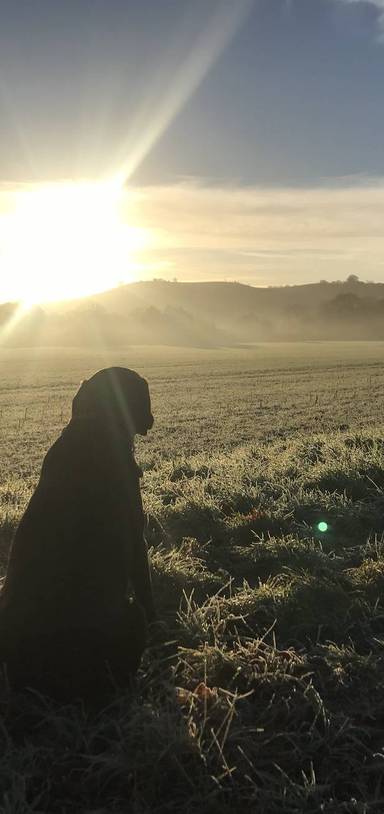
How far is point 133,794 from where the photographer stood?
250 centimetres

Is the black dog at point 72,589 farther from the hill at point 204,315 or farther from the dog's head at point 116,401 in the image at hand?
the hill at point 204,315

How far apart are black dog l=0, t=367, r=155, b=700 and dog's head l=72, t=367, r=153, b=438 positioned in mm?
470

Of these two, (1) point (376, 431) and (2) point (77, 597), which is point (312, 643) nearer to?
(2) point (77, 597)

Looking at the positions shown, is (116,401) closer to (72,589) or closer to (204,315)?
(72,589)

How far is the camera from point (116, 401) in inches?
157

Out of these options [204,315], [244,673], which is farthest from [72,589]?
[204,315]

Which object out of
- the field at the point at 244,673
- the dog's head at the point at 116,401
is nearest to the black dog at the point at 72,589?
the field at the point at 244,673

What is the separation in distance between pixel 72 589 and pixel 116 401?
1.35 metres

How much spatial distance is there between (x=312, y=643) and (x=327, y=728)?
0.77 meters

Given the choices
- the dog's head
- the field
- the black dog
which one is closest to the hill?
the field

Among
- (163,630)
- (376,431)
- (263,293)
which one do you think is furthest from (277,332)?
(163,630)

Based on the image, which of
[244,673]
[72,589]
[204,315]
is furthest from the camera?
[204,315]

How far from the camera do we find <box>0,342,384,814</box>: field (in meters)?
2.57

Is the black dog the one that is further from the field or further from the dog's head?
the dog's head
